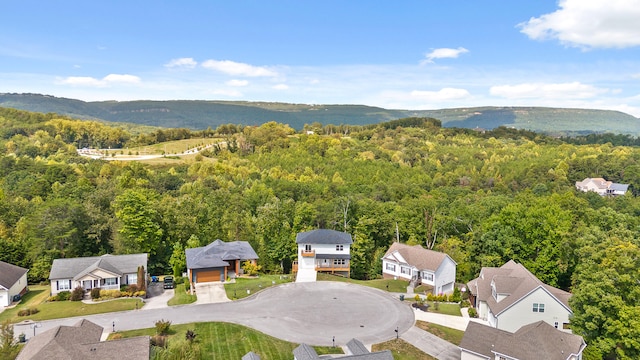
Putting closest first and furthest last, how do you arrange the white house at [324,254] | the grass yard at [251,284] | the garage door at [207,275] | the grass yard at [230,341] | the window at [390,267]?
the grass yard at [230,341], the grass yard at [251,284], the garage door at [207,275], the window at [390,267], the white house at [324,254]

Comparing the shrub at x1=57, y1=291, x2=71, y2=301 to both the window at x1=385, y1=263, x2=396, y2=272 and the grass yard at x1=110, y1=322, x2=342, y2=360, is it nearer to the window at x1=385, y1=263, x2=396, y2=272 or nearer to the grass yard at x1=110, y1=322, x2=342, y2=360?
the grass yard at x1=110, y1=322, x2=342, y2=360

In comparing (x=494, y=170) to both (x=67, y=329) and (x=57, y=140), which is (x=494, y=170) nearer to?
(x=67, y=329)

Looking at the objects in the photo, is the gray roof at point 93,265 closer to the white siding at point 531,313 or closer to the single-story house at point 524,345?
the single-story house at point 524,345

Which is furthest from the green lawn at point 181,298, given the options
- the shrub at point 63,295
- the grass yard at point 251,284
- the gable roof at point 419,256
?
the gable roof at point 419,256

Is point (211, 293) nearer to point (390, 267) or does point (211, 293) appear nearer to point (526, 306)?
point (390, 267)

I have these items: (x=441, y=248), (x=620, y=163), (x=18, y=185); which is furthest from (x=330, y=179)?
(x=620, y=163)

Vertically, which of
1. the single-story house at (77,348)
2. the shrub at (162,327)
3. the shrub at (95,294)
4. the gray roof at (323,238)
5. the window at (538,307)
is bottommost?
the shrub at (95,294)
